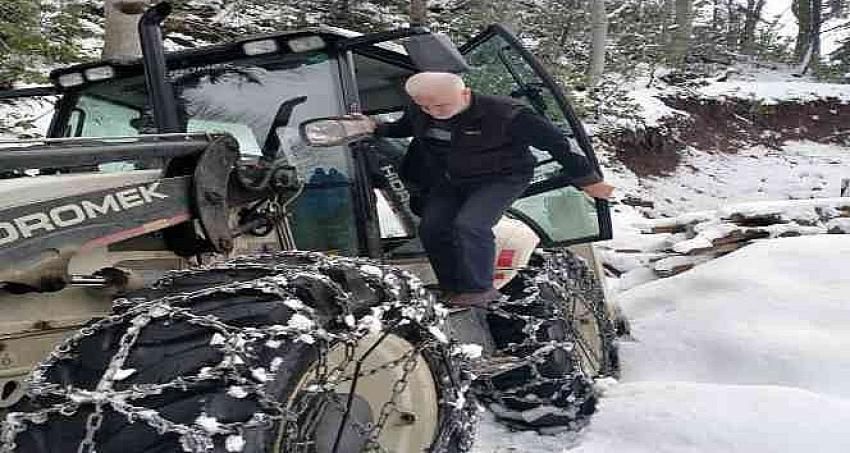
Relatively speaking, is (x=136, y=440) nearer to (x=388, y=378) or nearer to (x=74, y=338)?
(x=74, y=338)

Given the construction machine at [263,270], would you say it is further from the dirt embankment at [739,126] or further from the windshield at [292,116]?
the dirt embankment at [739,126]

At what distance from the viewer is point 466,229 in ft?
12.4

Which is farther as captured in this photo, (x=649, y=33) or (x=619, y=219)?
(x=649, y=33)

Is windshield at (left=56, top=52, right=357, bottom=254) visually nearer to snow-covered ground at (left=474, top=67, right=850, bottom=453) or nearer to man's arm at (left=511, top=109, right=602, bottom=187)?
man's arm at (left=511, top=109, right=602, bottom=187)

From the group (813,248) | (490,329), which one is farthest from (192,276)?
(813,248)

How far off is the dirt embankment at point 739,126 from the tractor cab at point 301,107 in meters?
14.7

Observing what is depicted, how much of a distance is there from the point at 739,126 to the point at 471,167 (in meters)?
18.8

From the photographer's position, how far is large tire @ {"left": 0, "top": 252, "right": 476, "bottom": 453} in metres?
1.96

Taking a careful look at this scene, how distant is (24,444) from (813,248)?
6642mm

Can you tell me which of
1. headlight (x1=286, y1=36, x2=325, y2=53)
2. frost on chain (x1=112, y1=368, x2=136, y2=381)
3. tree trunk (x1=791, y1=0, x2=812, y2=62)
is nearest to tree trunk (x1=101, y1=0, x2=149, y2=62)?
headlight (x1=286, y1=36, x2=325, y2=53)

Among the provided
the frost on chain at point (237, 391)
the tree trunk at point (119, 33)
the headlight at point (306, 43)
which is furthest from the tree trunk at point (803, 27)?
the frost on chain at point (237, 391)

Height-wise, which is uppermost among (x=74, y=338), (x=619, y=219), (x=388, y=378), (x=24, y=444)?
(x=74, y=338)

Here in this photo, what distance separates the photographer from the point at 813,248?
23.7 ft

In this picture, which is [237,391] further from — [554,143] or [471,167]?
[554,143]
